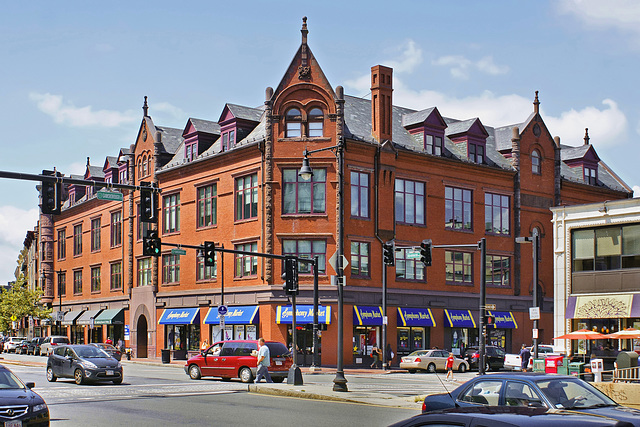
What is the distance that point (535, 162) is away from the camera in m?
60.2

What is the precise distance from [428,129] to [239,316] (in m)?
18.4

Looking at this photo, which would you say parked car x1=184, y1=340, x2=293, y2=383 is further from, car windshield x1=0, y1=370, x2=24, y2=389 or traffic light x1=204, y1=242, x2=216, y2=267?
car windshield x1=0, y1=370, x2=24, y2=389

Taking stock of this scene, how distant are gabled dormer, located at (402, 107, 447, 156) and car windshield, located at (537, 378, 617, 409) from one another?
42990 millimetres

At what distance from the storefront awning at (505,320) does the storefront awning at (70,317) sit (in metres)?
39.1

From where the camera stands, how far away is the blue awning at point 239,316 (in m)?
49.7

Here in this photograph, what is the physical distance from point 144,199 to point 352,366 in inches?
1078

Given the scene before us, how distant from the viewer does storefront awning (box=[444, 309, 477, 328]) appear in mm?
53188

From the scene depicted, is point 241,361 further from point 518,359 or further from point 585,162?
point 585,162

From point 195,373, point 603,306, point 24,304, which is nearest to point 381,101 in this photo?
point 603,306

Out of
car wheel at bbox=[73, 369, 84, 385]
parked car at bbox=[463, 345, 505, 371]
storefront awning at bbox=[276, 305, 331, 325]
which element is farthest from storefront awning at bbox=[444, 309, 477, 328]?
car wheel at bbox=[73, 369, 84, 385]

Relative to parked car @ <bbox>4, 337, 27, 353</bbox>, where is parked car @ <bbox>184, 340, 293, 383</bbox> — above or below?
above

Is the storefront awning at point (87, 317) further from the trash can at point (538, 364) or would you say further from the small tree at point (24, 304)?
the trash can at point (538, 364)

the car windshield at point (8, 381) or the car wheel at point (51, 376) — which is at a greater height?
the car windshield at point (8, 381)

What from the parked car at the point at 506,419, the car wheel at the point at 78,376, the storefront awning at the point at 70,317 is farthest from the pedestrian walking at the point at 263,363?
the storefront awning at the point at 70,317
